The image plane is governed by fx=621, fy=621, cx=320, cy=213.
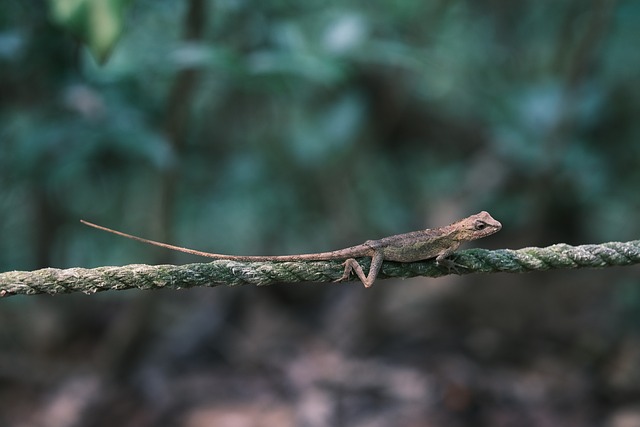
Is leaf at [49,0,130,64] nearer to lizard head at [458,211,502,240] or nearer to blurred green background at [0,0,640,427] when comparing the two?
blurred green background at [0,0,640,427]

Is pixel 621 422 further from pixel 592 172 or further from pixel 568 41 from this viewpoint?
pixel 568 41

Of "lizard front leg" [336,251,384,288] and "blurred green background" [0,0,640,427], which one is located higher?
"blurred green background" [0,0,640,427]

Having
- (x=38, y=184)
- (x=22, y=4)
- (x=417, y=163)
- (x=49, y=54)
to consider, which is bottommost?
(x=38, y=184)

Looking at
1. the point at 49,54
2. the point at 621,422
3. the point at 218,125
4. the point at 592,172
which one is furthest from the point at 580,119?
the point at 49,54

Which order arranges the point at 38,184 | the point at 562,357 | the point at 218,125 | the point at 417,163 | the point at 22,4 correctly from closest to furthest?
1. the point at 22,4
2. the point at 38,184
3. the point at 562,357
4. the point at 218,125
5. the point at 417,163

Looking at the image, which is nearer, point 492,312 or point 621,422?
point 621,422

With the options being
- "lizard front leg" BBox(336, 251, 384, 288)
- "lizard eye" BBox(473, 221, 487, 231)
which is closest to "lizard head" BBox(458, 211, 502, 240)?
"lizard eye" BBox(473, 221, 487, 231)
